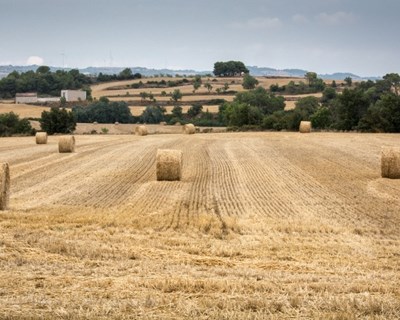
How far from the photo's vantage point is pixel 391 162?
2595 centimetres

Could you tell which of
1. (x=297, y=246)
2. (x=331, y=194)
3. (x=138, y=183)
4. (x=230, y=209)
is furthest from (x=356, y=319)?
(x=138, y=183)

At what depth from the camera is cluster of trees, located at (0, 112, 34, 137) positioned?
72.4 meters

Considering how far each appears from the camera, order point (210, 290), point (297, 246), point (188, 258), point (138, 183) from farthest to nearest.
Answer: point (138, 183) → point (297, 246) → point (188, 258) → point (210, 290)

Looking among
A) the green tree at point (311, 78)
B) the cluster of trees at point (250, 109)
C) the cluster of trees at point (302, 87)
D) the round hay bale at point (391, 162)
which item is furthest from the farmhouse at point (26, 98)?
the round hay bale at point (391, 162)

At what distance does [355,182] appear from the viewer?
2509 centimetres

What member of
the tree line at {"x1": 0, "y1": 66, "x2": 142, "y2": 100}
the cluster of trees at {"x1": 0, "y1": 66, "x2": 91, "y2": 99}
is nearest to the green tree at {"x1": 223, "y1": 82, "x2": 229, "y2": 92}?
the tree line at {"x1": 0, "y1": 66, "x2": 142, "y2": 100}

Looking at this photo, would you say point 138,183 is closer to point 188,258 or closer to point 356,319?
point 188,258

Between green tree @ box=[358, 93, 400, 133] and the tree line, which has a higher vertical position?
the tree line

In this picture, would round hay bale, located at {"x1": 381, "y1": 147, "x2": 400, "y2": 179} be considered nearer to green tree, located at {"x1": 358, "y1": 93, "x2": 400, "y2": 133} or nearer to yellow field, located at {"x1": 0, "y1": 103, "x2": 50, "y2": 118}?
green tree, located at {"x1": 358, "y1": 93, "x2": 400, "y2": 133}

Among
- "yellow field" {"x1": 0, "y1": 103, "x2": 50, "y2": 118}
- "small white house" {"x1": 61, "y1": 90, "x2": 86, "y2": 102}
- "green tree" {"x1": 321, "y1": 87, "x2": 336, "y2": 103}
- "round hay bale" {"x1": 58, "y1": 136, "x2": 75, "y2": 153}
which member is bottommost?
"yellow field" {"x1": 0, "y1": 103, "x2": 50, "y2": 118}

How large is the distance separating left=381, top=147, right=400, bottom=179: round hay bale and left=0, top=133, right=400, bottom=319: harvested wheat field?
0.44 meters

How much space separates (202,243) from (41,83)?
135590mm

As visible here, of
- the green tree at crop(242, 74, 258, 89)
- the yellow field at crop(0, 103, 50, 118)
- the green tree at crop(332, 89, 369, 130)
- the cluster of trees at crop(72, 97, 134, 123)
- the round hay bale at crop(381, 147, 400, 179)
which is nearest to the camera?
the round hay bale at crop(381, 147, 400, 179)

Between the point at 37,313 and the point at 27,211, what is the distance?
10615 mm
